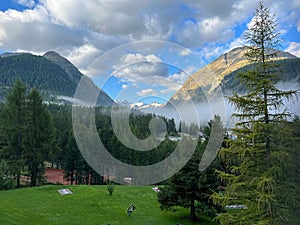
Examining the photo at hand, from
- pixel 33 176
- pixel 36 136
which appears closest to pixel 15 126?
pixel 36 136

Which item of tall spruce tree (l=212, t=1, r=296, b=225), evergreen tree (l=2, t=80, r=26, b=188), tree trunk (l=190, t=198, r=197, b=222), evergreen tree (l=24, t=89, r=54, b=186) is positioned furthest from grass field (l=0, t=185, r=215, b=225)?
tall spruce tree (l=212, t=1, r=296, b=225)

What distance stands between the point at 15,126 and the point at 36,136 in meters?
2.47

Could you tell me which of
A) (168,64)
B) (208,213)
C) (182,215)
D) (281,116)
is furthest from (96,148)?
(281,116)

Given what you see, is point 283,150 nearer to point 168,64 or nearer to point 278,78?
point 278,78

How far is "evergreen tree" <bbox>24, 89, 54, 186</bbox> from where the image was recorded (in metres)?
31.0

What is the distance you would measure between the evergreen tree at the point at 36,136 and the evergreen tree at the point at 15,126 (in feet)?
2.10

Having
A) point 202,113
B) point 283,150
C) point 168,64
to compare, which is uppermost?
point 168,64

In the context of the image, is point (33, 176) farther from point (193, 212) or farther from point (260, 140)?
point (260, 140)

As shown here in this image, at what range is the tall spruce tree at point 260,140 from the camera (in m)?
9.06

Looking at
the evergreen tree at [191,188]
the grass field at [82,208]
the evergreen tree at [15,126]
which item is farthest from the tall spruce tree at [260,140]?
the evergreen tree at [15,126]

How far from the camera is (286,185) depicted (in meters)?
9.27

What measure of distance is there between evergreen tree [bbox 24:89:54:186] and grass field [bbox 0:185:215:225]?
7.77 meters

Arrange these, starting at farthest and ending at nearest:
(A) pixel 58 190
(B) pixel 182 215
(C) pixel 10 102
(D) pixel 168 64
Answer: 1. (C) pixel 10 102
2. (A) pixel 58 190
3. (B) pixel 182 215
4. (D) pixel 168 64

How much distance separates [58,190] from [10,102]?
11.8 meters
